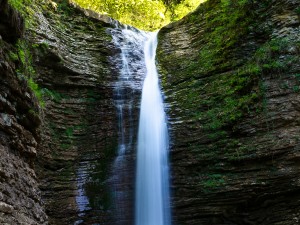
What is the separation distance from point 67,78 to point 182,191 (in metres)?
4.69

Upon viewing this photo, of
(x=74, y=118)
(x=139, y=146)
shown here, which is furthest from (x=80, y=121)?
(x=139, y=146)

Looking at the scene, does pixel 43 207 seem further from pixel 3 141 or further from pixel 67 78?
pixel 67 78

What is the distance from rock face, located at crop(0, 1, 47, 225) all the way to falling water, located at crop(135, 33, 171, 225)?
2.49m

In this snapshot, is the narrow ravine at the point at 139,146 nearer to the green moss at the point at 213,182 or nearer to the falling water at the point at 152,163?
the falling water at the point at 152,163

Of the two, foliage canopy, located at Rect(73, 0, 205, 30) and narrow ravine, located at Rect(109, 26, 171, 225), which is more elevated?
foliage canopy, located at Rect(73, 0, 205, 30)

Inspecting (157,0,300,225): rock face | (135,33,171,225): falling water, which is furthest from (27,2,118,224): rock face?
→ (157,0,300,225): rock face

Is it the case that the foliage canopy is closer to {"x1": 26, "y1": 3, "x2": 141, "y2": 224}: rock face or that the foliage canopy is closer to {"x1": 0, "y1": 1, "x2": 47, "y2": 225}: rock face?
{"x1": 26, "y1": 3, "x2": 141, "y2": 224}: rock face

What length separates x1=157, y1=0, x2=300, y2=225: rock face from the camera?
6988mm

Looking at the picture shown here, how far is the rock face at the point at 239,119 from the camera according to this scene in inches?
275

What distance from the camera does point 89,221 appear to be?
7.72m

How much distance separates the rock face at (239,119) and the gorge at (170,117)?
0.03 m

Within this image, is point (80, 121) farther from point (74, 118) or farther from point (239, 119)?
point (239, 119)

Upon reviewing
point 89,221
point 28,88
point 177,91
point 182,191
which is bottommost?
point 89,221

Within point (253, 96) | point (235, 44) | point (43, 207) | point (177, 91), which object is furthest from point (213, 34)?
point (43, 207)
